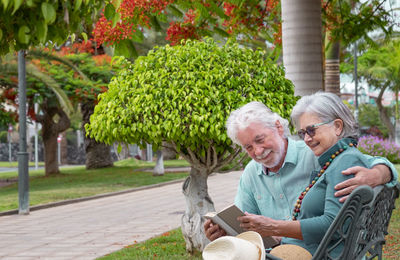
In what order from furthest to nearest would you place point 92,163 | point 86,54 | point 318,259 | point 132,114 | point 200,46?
point 92,163, point 86,54, point 200,46, point 132,114, point 318,259

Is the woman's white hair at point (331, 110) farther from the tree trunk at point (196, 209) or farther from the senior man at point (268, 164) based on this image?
the tree trunk at point (196, 209)

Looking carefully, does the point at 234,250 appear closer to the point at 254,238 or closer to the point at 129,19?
the point at 254,238

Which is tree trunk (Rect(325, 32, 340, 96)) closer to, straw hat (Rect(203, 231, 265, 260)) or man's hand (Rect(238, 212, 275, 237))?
man's hand (Rect(238, 212, 275, 237))

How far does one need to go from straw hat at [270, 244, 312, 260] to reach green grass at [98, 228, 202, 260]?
479 cm

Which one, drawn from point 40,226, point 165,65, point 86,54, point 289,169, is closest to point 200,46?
point 165,65

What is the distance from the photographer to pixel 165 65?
7.54 metres

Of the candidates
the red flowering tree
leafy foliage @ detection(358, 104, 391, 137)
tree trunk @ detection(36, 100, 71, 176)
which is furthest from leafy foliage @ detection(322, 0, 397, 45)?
leafy foliage @ detection(358, 104, 391, 137)

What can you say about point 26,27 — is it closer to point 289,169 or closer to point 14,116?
point 289,169

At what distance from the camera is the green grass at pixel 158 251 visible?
8.12 metres

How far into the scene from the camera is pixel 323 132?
121 inches

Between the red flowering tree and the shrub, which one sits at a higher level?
the red flowering tree

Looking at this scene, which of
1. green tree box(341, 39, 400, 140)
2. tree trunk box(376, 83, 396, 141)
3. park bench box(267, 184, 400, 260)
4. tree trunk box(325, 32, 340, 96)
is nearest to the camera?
park bench box(267, 184, 400, 260)

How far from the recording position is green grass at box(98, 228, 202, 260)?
26.6 ft

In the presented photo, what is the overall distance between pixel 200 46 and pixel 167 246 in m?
3.04
